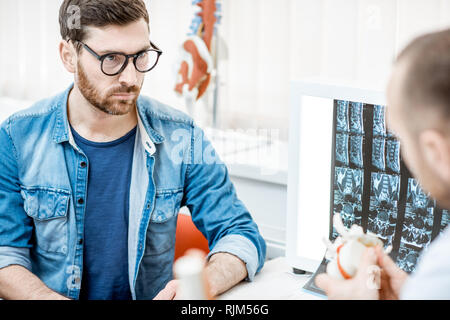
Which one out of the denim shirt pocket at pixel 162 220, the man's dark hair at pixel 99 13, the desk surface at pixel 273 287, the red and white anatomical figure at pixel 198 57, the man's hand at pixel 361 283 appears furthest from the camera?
the red and white anatomical figure at pixel 198 57

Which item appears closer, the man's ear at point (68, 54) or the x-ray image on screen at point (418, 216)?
the x-ray image on screen at point (418, 216)

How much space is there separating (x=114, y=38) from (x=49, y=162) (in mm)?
332

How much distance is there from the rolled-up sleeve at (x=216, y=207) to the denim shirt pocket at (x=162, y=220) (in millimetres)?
43

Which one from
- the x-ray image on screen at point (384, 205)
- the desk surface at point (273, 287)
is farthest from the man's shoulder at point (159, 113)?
the x-ray image on screen at point (384, 205)

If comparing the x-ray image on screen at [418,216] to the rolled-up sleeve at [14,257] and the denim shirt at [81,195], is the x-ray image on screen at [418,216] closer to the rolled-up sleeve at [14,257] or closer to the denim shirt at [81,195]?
the denim shirt at [81,195]

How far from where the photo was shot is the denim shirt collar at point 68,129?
144 cm

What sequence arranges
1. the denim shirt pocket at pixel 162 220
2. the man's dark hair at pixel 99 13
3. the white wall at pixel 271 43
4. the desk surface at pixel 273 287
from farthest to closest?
the white wall at pixel 271 43 < the denim shirt pocket at pixel 162 220 < the man's dark hair at pixel 99 13 < the desk surface at pixel 273 287

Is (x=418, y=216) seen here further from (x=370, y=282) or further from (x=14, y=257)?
(x=14, y=257)

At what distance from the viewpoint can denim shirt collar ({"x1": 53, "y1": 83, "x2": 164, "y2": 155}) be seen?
56.7 inches

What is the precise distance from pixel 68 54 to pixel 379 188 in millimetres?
794

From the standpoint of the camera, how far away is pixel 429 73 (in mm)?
672

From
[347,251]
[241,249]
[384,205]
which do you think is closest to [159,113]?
[241,249]
